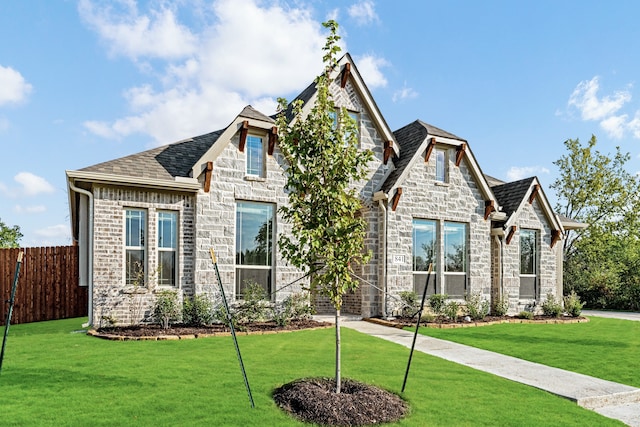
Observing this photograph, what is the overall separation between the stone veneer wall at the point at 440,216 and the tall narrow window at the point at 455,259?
0.20 m

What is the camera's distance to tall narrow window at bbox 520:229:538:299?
18562 millimetres

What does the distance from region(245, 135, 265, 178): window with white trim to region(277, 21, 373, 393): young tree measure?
24.2 feet

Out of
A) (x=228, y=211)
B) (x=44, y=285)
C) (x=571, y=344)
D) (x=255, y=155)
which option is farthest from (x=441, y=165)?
(x=44, y=285)

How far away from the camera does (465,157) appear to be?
56.4ft

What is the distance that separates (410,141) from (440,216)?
2.89 m

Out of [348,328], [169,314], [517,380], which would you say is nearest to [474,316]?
[348,328]

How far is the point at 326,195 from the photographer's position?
6.52 metres

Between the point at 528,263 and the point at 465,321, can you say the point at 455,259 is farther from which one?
the point at 528,263

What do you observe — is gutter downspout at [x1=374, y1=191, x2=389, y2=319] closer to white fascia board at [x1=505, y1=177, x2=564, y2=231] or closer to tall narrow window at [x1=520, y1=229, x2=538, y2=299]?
white fascia board at [x1=505, y1=177, x2=564, y2=231]

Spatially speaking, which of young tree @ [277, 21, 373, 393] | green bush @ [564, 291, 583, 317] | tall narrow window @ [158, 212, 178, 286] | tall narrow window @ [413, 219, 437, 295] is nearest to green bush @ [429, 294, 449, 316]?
tall narrow window @ [413, 219, 437, 295]

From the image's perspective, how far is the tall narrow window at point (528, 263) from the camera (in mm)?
18562

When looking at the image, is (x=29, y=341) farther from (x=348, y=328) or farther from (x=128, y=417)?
(x=348, y=328)

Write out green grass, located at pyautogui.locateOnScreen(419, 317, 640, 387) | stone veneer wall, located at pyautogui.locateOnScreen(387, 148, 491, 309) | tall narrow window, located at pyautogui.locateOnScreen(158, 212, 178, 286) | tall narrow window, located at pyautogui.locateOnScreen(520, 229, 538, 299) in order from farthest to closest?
tall narrow window, located at pyautogui.locateOnScreen(520, 229, 538, 299)
stone veneer wall, located at pyautogui.locateOnScreen(387, 148, 491, 309)
tall narrow window, located at pyautogui.locateOnScreen(158, 212, 178, 286)
green grass, located at pyautogui.locateOnScreen(419, 317, 640, 387)

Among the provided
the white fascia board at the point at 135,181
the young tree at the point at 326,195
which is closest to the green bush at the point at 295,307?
Answer: the white fascia board at the point at 135,181
